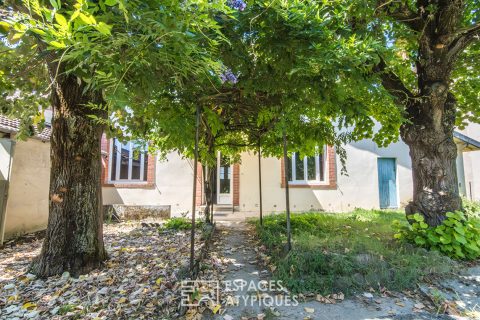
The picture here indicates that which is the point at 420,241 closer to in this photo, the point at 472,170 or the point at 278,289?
the point at 278,289

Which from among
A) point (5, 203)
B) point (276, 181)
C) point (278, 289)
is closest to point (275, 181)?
point (276, 181)

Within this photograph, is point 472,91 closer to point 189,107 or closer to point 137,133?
point 189,107

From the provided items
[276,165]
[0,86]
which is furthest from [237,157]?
[0,86]

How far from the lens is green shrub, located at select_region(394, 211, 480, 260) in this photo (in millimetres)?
3715

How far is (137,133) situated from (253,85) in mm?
2577

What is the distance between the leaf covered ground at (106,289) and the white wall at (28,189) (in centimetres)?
199

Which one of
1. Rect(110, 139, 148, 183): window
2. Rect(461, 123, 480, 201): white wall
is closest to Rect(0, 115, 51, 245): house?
Rect(110, 139, 148, 183): window

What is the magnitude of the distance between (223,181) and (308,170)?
11.6 ft

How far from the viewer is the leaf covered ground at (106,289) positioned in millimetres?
2559

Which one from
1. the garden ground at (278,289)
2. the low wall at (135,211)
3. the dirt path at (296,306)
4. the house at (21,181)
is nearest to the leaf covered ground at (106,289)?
the garden ground at (278,289)

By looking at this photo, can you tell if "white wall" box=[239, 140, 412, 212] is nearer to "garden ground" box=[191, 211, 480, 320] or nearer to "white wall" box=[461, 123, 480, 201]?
"white wall" box=[461, 123, 480, 201]

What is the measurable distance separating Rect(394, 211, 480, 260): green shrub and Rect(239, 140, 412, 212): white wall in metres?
5.82

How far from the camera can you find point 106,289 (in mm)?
3006

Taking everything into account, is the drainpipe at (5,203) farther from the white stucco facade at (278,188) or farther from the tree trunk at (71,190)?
the white stucco facade at (278,188)
